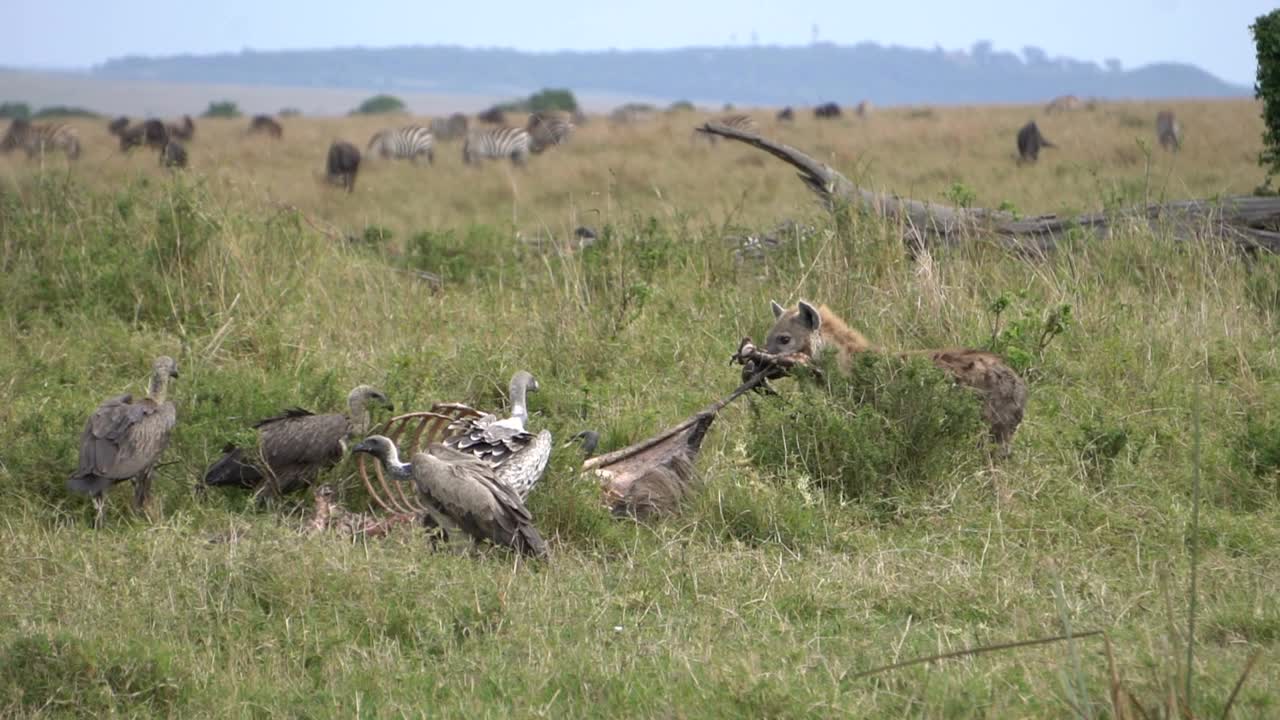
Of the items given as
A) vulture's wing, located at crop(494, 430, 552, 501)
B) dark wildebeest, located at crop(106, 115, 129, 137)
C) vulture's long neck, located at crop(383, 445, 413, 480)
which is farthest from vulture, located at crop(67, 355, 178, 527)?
dark wildebeest, located at crop(106, 115, 129, 137)

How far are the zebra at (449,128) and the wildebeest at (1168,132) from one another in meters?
15.0

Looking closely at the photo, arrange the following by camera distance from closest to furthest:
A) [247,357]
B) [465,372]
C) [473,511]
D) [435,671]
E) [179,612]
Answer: [435,671] → [179,612] → [473,511] → [465,372] → [247,357]

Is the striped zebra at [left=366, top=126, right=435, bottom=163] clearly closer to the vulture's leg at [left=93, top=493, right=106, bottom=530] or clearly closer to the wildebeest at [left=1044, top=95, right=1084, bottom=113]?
the wildebeest at [left=1044, top=95, right=1084, bottom=113]

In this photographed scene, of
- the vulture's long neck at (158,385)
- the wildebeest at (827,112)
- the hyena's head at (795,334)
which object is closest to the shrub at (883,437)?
the hyena's head at (795,334)

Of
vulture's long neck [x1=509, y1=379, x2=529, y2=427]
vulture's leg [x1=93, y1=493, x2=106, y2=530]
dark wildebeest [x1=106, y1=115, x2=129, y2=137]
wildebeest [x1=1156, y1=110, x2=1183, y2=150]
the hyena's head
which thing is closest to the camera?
vulture's leg [x1=93, y1=493, x2=106, y2=530]

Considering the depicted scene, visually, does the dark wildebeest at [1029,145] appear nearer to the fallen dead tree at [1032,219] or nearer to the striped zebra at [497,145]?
the striped zebra at [497,145]

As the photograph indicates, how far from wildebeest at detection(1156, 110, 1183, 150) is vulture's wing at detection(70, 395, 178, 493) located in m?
18.8

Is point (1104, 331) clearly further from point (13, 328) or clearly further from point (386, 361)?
point (13, 328)

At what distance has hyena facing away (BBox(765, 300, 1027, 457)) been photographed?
240 inches

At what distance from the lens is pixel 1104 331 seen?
25.1 ft

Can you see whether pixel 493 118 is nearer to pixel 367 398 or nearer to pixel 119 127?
pixel 119 127

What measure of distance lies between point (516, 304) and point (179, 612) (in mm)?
4580

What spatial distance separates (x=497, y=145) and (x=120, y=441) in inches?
846

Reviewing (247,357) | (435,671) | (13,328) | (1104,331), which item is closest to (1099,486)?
(1104,331)
